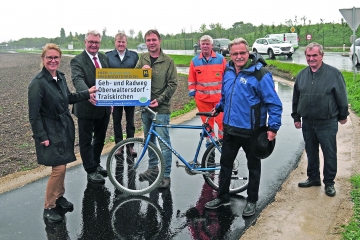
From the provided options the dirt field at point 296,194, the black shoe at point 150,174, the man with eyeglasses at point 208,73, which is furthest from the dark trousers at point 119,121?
the black shoe at point 150,174

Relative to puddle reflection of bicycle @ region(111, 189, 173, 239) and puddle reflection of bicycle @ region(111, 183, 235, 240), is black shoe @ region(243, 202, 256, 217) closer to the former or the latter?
puddle reflection of bicycle @ region(111, 183, 235, 240)

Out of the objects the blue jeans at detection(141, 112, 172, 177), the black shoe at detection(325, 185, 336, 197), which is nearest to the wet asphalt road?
the blue jeans at detection(141, 112, 172, 177)

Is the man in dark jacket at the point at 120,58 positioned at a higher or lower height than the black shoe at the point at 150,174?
higher

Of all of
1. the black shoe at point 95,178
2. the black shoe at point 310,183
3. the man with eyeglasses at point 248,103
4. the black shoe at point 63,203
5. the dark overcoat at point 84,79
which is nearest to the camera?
the man with eyeglasses at point 248,103

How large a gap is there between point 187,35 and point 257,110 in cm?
7021

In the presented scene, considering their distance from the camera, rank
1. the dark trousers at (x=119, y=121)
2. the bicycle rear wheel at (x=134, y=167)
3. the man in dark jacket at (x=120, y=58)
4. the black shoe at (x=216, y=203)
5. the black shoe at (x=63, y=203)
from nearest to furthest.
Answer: the black shoe at (x=216, y=203) → the black shoe at (x=63, y=203) → the bicycle rear wheel at (x=134, y=167) → the man in dark jacket at (x=120, y=58) → the dark trousers at (x=119, y=121)

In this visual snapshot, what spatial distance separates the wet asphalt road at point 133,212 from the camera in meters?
4.23

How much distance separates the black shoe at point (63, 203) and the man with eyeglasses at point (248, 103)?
2099mm

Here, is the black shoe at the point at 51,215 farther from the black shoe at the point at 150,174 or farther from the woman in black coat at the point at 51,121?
the black shoe at the point at 150,174

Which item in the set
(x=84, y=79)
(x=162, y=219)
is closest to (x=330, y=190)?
(x=162, y=219)

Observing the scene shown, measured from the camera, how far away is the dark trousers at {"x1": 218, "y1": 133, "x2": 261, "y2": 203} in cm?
459

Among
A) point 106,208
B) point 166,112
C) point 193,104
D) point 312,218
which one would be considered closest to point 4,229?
point 106,208

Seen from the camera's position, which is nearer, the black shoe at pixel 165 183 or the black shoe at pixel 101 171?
the black shoe at pixel 165 183

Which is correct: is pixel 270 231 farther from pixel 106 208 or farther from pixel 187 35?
pixel 187 35
